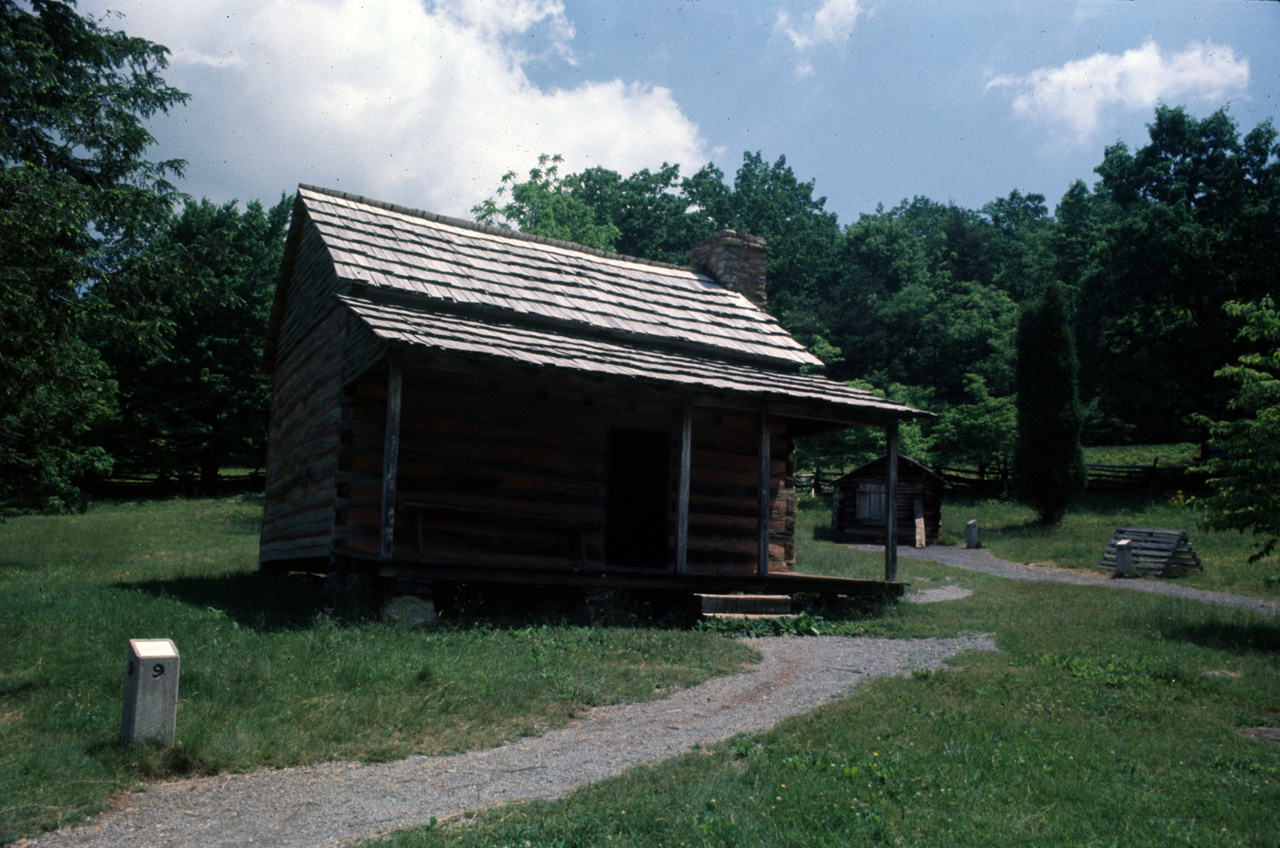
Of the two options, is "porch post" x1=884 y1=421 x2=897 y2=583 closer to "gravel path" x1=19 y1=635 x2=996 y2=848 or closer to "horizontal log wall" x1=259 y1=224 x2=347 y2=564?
"gravel path" x1=19 y1=635 x2=996 y2=848

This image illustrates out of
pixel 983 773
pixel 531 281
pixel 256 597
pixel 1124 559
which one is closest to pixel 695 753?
pixel 983 773

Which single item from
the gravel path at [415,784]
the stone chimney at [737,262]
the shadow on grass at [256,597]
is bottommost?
the gravel path at [415,784]

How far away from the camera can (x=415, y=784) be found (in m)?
5.10

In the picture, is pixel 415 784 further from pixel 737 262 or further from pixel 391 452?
pixel 737 262

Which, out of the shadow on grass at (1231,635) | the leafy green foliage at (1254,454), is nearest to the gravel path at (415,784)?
the shadow on grass at (1231,635)

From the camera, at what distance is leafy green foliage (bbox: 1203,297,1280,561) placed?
10.7 metres

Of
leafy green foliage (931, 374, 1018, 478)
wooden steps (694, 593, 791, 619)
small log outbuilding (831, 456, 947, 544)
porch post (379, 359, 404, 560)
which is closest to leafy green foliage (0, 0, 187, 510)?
porch post (379, 359, 404, 560)

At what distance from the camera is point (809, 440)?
43625mm

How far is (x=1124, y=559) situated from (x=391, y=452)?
58.4 ft

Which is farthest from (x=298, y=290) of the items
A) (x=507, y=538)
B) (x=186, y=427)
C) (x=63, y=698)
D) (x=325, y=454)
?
(x=186, y=427)

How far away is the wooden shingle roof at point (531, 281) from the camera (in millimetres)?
12477

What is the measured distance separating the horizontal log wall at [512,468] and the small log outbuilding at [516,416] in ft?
0.08

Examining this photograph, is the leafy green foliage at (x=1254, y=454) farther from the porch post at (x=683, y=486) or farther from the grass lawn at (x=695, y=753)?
the porch post at (x=683, y=486)

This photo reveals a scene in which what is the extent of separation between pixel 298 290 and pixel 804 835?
13.9 meters
